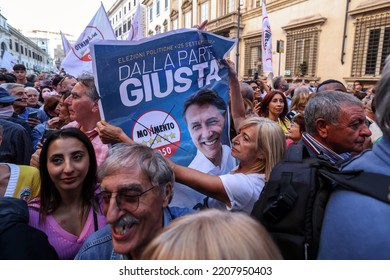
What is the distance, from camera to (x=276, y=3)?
1641cm

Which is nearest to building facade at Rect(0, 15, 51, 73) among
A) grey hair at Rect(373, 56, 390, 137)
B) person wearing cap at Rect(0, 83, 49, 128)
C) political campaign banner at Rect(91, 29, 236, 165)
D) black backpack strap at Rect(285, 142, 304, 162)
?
person wearing cap at Rect(0, 83, 49, 128)

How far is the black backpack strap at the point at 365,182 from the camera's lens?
2.75 ft

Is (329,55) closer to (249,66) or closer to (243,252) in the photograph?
(249,66)

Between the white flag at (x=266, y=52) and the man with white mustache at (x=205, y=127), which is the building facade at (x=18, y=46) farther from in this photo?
the man with white mustache at (x=205, y=127)

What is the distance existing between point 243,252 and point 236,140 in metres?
1.16

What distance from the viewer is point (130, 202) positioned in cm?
133

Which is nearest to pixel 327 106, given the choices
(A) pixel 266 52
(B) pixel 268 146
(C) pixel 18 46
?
(B) pixel 268 146

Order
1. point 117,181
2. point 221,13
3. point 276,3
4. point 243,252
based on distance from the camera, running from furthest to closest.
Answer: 1. point 221,13
2. point 276,3
3. point 117,181
4. point 243,252

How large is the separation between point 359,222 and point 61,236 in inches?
55.6

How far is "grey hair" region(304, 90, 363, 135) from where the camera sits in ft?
6.01

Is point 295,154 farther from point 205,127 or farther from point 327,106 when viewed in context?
point 205,127

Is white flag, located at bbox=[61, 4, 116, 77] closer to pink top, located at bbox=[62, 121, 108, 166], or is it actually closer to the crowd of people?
the crowd of people

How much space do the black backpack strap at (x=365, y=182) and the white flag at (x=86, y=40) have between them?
5.04m
